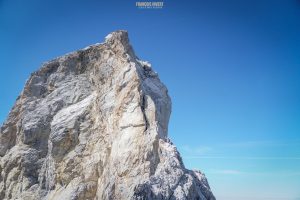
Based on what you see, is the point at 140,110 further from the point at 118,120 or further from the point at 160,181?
the point at 160,181

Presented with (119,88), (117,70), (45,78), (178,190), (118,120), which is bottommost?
(178,190)

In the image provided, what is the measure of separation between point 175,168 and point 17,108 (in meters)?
32.3

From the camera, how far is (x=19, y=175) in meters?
54.2

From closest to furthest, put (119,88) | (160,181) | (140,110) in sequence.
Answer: (160,181)
(140,110)
(119,88)

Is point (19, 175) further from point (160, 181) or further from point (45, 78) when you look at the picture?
point (160, 181)

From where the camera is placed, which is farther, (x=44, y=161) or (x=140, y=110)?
(x=44, y=161)

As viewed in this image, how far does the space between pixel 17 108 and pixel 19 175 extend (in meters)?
11.9

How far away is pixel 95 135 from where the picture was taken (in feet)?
162

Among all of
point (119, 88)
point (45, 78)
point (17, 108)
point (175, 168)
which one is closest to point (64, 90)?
point (45, 78)

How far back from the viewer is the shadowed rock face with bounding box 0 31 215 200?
3950 centimetres

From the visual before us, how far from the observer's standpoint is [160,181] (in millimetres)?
37031

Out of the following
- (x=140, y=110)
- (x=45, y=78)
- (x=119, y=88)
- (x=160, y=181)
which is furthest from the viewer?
(x=45, y=78)

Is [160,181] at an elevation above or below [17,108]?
below

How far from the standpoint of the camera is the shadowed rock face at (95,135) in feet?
130
